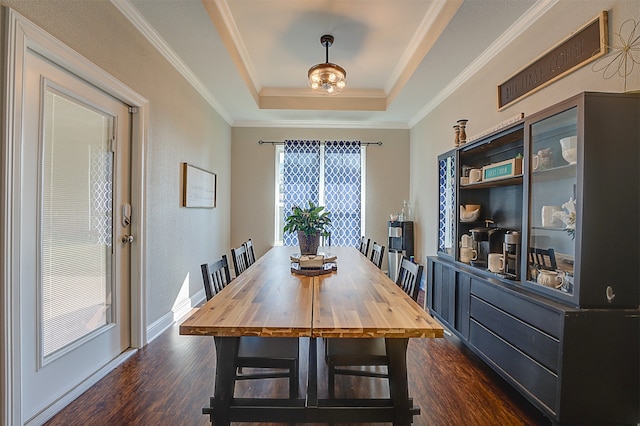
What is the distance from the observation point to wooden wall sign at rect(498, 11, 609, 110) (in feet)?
5.65

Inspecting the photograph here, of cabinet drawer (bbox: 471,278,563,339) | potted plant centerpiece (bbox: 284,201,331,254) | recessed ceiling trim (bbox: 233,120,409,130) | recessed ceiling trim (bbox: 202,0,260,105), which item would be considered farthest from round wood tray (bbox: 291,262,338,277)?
recessed ceiling trim (bbox: 233,120,409,130)

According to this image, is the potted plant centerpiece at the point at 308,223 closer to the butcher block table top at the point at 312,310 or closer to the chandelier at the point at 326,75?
the butcher block table top at the point at 312,310

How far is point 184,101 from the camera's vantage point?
10.8ft

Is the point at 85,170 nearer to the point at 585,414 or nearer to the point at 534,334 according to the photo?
the point at 534,334

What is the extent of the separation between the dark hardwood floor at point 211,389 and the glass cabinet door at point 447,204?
41.1 inches

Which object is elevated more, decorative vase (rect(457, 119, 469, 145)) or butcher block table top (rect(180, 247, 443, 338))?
decorative vase (rect(457, 119, 469, 145))

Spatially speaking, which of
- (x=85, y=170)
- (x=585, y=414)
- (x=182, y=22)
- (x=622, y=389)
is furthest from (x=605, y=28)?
(x=85, y=170)

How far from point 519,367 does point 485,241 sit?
1.07m

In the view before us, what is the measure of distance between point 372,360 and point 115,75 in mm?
2566

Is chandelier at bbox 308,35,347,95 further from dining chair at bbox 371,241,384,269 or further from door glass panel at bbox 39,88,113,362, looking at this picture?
door glass panel at bbox 39,88,113,362

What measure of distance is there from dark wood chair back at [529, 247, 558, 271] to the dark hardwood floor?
0.88 metres

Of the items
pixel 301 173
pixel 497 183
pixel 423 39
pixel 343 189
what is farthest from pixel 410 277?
pixel 301 173

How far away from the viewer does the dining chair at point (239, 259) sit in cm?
242

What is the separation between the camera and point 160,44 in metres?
2.67
